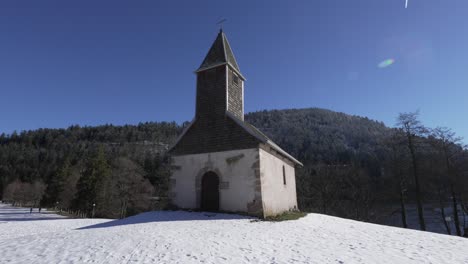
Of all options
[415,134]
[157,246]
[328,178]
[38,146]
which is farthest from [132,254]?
[38,146]

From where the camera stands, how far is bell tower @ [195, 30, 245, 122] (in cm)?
1848

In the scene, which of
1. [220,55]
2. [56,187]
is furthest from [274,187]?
[56,187]

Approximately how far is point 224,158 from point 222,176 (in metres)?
1.13

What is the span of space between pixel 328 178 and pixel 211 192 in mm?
32410

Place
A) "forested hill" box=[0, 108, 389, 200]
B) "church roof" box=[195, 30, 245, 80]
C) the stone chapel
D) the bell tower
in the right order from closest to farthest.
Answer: the stone chapel → the bell tower → "church roof" box=[195, 30, 245, 80] → "forested hill" box=[0, 108, 389, 200]

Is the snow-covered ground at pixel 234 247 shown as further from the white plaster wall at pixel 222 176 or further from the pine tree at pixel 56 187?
the pine tree at pixel 56 187

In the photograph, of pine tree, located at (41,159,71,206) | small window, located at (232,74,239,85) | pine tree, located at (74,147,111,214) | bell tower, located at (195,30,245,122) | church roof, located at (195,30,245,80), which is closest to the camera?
bell tower, located at (195,30,245,122)

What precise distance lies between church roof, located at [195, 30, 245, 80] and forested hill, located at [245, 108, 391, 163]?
57175 millimetres

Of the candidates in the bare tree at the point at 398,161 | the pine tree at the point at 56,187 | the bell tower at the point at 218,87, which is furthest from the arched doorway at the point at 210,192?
the pine tree at the point at 56,187

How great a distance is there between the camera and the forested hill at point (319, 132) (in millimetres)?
90312

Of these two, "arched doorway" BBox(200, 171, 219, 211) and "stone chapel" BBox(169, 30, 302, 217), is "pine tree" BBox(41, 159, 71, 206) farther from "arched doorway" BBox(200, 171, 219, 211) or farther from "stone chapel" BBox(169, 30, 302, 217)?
"arched doorway" BBox(200, 171, 219, 211)

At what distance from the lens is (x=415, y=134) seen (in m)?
23.3

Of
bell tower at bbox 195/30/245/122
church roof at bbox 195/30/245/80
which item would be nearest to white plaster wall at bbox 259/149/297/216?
bell tower at bbox 195/30/245/122

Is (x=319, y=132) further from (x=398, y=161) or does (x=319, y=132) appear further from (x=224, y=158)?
(x=224, y=158)
